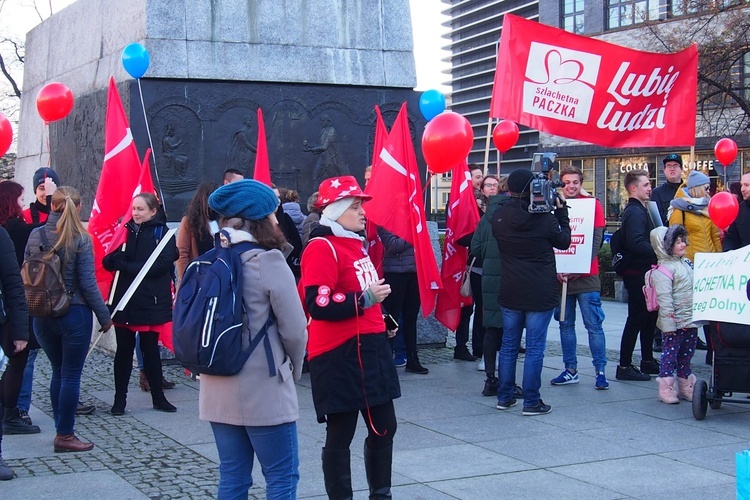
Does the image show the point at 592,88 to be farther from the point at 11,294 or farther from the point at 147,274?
the point at 11,294

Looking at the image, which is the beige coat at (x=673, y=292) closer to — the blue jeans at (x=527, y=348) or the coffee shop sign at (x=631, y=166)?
the blue jeans at (x=527, y=348)

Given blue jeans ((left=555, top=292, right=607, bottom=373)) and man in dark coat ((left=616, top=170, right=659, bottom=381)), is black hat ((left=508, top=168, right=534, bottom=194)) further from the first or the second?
man in dark coat ((left=616, top=170, right=659, bottom=381))

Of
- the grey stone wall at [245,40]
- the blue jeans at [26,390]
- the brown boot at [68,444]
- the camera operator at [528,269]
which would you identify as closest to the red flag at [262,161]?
the grey stone wall at [245,40]

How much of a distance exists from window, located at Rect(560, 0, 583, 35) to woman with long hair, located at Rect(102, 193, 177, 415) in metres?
53.9

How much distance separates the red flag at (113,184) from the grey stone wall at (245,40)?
3.83ft

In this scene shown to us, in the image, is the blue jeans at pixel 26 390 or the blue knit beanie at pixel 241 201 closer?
the blue knit beanie at pixel 241 201

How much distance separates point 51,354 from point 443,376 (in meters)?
4.03

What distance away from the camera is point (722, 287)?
24.7 ft

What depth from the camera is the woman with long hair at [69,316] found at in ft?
21.0

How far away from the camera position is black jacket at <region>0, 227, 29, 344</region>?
223 inches

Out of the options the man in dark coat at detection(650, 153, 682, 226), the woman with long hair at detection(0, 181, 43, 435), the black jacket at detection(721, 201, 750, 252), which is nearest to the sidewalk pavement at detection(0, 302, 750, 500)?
the woman with long hair at detection(0, 181, 43, 435)

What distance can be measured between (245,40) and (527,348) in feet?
16.2

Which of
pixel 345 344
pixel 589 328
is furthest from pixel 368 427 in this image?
pixel 589 328

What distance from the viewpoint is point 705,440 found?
266 inches
